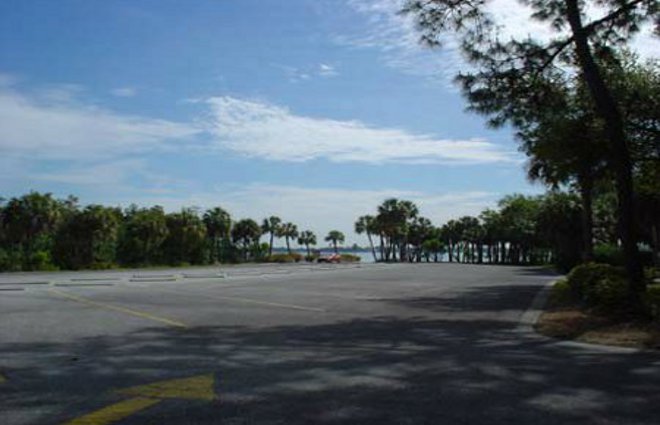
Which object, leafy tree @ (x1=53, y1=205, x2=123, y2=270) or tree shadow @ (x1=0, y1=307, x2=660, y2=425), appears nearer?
tree shadow @ (x1=0, y1=307, x2=660, y2=425)

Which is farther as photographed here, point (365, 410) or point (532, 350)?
point (532, 350)

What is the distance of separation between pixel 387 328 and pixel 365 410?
19.6 feet

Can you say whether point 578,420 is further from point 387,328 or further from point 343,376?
point 387,328

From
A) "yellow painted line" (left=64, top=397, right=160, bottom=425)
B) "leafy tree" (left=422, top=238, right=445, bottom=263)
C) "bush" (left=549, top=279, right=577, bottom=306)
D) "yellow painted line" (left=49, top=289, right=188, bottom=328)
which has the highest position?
"leafy tree" (left=422, top=238, right=445, bottom=263)

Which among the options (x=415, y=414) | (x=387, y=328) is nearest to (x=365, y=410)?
(x=415, y=414)

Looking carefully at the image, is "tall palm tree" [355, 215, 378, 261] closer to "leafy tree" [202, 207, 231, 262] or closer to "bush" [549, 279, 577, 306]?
"leafy tree" [202, 207, 231, 262]

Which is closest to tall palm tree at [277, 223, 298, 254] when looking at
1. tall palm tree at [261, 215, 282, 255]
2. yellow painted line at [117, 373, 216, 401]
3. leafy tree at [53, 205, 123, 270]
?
tall palm tree at [261, 215, 282, 255]

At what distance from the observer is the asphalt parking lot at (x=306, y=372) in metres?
5.49

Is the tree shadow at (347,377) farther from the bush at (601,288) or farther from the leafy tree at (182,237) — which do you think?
the leafy tree at (182,237)

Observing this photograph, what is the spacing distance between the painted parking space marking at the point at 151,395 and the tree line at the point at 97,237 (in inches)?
1885

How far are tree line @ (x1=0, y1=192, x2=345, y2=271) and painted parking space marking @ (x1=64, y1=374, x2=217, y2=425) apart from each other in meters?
47.9

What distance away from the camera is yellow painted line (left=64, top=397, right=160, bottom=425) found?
16.9 ft

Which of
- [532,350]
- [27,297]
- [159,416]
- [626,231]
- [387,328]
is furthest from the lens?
[27,297]

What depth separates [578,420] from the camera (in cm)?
533
